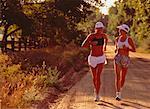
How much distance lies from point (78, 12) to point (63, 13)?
1.55 m

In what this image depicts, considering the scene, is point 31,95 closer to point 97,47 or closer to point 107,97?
point 97,47

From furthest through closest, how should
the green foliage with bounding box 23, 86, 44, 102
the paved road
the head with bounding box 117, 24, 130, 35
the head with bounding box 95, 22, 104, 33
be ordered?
the head with bounding box 117, 24, 130, 35
the head with bounding box 95, 22, 104, 33
the paved road
the green foliage with bounding box 23, 86, 44, 102

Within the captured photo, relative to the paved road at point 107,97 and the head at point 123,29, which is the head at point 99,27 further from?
the paved road at point 107,97

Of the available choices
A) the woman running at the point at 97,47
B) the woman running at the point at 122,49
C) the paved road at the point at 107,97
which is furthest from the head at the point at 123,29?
the paved road at the point at 107,97

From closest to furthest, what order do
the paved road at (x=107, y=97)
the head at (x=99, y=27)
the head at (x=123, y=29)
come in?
the paved road at (x=107, y=97) < the head at (x=99, y=27) < the head at (x=123, y=29)

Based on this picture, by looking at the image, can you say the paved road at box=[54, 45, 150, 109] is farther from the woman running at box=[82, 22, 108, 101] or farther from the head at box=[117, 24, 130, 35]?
the head at box=[117, 24, 130, 35]

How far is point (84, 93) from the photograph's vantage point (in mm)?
14070

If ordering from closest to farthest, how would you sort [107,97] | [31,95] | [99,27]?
1. [31,95]
2. [99,27]
3. [107,97]

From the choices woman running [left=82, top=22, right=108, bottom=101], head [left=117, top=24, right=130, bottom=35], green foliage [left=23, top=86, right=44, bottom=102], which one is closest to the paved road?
green foliage [left=23, top=86, right=44, bottom=102]

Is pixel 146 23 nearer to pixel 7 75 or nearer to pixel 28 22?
pixel 28 22

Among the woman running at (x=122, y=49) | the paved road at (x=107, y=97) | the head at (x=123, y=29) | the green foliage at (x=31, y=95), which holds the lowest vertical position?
the paved road at (x=107, y=97)

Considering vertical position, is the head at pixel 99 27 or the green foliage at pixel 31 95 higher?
the head at pixel 99 27

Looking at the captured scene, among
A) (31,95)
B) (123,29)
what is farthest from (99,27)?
(31,95)

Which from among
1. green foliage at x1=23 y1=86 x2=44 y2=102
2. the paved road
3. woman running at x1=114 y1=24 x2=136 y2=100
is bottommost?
the paved road
